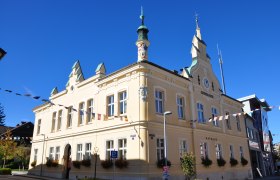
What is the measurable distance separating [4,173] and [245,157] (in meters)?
27.9

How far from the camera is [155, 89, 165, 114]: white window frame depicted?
2005 centimetres

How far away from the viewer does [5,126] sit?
216 ft

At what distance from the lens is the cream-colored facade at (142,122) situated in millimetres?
18750

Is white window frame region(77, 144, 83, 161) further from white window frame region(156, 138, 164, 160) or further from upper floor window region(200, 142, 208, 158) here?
upper floor window region(200, 142, 208, 158)

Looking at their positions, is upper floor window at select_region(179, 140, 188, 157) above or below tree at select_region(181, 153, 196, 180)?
above

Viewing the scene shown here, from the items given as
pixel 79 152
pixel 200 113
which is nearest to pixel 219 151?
pixel 200 113

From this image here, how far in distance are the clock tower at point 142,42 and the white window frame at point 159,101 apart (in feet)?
9.24

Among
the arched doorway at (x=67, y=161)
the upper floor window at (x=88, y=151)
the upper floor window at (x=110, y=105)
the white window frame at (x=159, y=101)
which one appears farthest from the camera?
the arched doorway at (x=67, y=161)

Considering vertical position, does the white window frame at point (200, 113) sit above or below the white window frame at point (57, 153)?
above

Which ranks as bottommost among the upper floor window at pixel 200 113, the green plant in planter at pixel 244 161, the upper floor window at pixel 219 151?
the green plant in planter at pixel 244 161

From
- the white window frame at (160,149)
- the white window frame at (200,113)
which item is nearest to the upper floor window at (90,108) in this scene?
the white window frame at (160,149)

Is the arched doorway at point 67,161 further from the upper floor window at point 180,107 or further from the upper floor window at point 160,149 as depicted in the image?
the upper floor window at point 180,107

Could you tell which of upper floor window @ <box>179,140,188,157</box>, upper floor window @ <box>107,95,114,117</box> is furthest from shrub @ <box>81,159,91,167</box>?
upper floor window @ <box>179,140,188,157</box>

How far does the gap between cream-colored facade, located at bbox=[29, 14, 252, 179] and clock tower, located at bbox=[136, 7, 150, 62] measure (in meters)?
0.08
